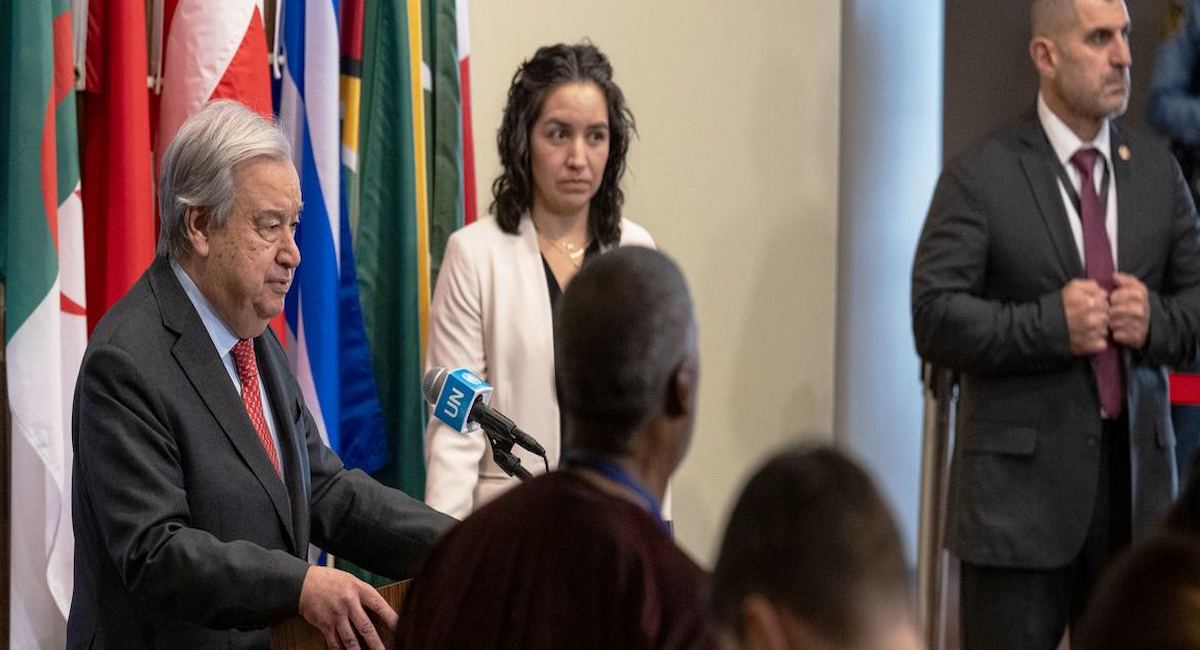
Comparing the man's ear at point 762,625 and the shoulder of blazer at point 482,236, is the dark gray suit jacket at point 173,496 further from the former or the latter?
the man's ear at point 762,625

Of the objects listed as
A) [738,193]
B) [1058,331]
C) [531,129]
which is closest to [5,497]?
[531,129]

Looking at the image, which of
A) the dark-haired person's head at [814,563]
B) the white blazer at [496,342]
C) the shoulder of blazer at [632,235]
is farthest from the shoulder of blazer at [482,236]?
the dark-haired person's head at [814,563]

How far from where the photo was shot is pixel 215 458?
2559 millimetres

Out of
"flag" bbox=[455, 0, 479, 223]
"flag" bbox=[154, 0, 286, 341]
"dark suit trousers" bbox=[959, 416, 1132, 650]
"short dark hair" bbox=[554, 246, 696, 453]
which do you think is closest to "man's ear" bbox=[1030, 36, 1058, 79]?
"dark suit trousers" bbox=[959, 416, 1132, 650]

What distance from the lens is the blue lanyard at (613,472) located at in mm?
1832

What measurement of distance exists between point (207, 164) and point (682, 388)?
110 cm

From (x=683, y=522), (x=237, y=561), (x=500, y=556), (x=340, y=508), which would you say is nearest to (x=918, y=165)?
(x=683, y=522)

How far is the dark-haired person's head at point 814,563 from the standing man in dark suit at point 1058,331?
8.42 ft

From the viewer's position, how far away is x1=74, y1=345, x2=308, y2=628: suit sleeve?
2410 millimetres

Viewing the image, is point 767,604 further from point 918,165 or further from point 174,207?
point 918,165

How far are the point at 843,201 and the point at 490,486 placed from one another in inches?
98.7

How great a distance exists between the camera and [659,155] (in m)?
5.43

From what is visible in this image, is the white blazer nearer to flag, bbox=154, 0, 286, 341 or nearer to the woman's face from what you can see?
the woman's face

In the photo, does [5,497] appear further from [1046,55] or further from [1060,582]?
[1046,55]
